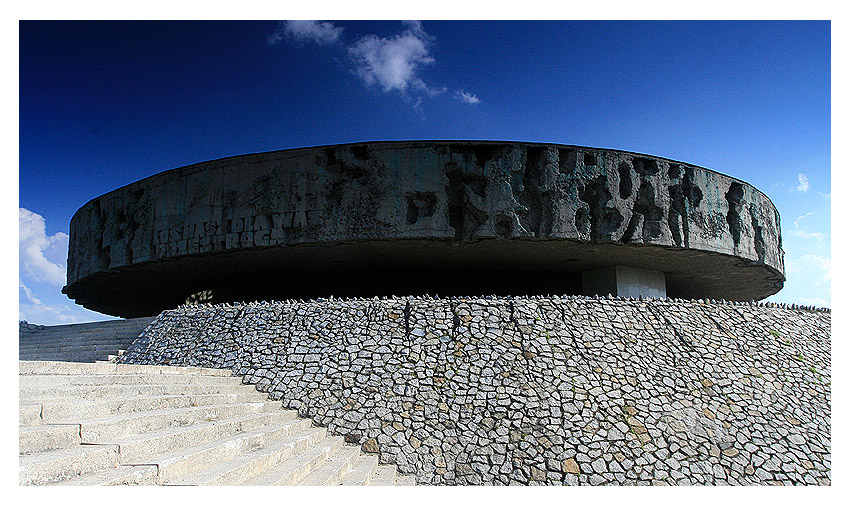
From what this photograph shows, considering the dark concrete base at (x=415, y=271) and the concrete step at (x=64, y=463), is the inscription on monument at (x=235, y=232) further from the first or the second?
the concrete step at (x=64, y=463)

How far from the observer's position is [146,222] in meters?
→ 13.0

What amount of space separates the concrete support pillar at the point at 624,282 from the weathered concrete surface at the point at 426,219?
268 mm

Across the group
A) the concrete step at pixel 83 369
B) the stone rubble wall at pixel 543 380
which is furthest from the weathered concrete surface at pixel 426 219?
the concrete step at pixel 83 369

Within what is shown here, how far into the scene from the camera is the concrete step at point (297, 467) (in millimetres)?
4805

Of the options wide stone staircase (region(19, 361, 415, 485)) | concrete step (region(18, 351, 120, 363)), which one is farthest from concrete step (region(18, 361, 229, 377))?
concrete step (region(18, 351, 120, 363))

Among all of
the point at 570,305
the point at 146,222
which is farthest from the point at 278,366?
the point at 146,222

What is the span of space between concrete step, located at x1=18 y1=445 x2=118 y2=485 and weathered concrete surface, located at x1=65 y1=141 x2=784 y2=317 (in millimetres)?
7654

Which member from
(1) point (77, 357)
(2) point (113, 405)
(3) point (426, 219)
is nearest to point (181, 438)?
(2) point (113, 405)

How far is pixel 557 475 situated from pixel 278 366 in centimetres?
443

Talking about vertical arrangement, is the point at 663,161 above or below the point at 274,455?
above

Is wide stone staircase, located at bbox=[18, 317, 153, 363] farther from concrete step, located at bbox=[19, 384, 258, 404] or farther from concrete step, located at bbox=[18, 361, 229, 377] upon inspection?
concrete step, located at bbox=[19, 384, 258, 404]

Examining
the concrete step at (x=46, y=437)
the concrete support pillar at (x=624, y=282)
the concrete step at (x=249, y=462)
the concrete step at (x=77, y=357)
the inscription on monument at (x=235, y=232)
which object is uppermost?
the inscription on monument at (x=235, y=232)

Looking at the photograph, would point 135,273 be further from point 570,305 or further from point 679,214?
point 679,214

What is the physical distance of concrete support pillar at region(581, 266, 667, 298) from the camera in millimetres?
13508
